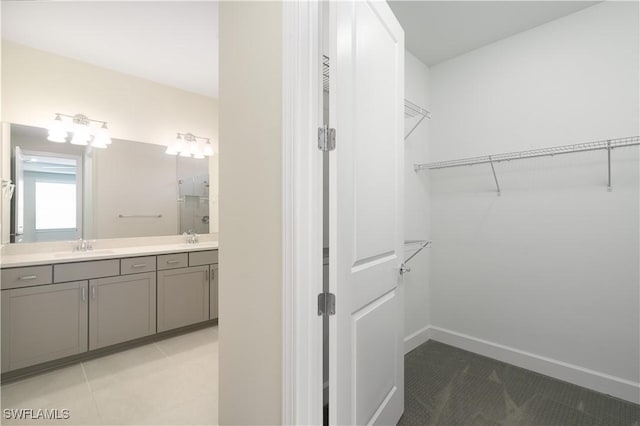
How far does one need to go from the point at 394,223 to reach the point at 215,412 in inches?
62.2

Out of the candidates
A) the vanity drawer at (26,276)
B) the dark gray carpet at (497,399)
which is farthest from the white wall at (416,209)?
the vanity drawer at (26,276)

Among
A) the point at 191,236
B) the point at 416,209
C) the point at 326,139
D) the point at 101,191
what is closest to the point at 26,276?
the point at 101,191

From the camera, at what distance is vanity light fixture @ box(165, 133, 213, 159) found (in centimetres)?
333

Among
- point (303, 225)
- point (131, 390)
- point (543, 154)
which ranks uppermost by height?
A: point (543, 154)

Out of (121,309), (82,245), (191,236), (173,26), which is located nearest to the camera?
(173,26)

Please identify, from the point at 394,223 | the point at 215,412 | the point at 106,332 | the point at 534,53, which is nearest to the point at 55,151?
the point at 106,332

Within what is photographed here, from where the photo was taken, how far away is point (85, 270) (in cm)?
232

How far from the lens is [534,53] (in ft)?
7.02

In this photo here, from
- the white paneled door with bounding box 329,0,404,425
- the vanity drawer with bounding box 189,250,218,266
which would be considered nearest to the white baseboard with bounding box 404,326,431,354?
the white paneled door with bounding box 329,0,404,425

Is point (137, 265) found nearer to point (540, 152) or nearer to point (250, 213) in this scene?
point (250, 213)

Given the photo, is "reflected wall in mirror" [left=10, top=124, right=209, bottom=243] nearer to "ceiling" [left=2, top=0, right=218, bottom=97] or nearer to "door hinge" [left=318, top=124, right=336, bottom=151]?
"ceiling" [left=2, top=0, right=218, bottom=97]

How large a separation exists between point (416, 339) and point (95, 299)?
2.79 m

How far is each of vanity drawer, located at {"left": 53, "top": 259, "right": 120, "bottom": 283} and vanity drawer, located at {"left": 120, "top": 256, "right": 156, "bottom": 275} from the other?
4cm

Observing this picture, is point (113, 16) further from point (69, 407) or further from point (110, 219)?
point (69, 407)
